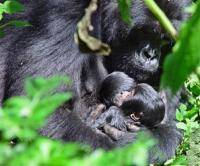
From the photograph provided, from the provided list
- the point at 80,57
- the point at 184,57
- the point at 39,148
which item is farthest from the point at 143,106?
the point at 39,148

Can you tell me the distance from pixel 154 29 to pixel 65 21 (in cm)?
63

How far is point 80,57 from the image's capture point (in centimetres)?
294

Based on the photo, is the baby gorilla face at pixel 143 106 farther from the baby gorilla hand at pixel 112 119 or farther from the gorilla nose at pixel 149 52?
the gorilla nose at pixel 149 52

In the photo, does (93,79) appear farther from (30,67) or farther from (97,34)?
(30,67)

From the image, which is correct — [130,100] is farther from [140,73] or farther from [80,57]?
[80,57]

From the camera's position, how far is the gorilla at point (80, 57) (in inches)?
112

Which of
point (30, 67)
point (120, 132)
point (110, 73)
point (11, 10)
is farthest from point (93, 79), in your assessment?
point (11, 10)

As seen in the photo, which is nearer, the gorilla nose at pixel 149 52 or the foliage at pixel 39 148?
the foliage at pixel 39 148

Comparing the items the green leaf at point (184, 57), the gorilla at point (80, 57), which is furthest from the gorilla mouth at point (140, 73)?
the green leaf at point (184, 57)

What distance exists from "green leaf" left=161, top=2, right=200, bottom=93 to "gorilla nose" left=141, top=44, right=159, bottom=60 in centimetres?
244

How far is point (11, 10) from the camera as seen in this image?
6.04 feet

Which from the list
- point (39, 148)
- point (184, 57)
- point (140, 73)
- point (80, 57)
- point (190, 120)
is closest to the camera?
point (39, 148)

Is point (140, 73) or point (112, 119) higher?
point (140, 73)

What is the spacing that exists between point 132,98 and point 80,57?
20.0 inches
